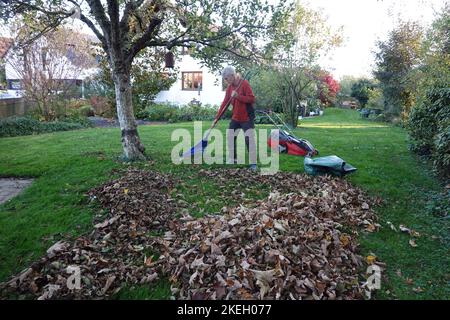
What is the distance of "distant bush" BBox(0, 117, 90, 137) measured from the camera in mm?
12164

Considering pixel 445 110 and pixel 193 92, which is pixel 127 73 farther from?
pixel 193 92

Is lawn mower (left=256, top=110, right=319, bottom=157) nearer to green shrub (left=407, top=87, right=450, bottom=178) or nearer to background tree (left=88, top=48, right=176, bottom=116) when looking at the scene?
green shrub (left=407, top=87, right=450, bottom=178)

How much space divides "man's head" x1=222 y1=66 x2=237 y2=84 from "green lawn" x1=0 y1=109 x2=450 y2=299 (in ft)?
6.26

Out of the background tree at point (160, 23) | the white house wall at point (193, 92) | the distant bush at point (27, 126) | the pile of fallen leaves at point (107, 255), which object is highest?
the white house wall at point (193, 92)

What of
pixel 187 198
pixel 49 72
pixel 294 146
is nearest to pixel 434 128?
pixel 294 146

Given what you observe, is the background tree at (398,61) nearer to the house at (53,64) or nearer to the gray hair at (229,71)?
the gray hair at (229,71)

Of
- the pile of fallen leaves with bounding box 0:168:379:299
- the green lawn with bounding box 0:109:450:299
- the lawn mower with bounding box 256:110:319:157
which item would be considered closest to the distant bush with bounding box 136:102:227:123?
the green lawn with bounding box 0:109:450:299

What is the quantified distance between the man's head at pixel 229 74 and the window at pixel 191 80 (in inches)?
778

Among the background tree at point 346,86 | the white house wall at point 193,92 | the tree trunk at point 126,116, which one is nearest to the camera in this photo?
the tree trunk at point 126,116

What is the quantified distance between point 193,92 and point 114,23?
65.5ft

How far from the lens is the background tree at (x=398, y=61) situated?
663 inches

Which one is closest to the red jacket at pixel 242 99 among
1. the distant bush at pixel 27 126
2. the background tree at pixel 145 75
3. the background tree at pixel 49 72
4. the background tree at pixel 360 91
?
the background tree at pixel 145 75

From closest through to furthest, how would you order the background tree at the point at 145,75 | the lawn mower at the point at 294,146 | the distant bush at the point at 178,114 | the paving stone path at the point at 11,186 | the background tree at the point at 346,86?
the paving stone path at the point at 11,186 < the lawn mower at the point at 294,146 < the background tree at the point at 145,75 < the distant bush at the point at 178,114 < the background tree at the point at 346,86
